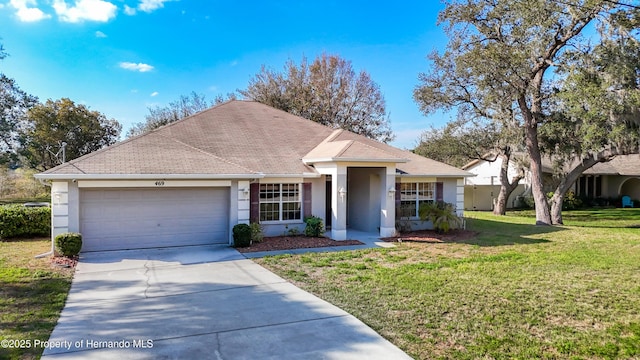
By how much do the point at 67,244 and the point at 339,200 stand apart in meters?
7.96

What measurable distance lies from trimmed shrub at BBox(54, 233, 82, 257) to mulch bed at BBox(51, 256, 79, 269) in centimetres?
14

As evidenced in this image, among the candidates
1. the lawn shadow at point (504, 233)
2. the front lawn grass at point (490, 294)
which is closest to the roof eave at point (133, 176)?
the front lawn grass at point (490, 294)

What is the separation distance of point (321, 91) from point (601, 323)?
96.5 feet

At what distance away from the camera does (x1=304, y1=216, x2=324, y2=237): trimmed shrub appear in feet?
45.4

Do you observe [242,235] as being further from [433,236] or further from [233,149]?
[433,236]

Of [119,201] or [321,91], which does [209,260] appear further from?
[321,91]

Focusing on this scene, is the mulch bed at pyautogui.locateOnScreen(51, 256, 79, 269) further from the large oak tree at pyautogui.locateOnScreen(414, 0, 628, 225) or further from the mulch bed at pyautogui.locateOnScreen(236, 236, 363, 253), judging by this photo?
the large oak tree at pyautogui.locateOnScreen(414, 0, 628, 225)

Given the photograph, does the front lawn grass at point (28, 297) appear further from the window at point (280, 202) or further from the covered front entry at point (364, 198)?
the covered front entry at point (364, 198)

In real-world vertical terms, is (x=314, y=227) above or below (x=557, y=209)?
below

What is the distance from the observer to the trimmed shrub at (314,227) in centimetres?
1383

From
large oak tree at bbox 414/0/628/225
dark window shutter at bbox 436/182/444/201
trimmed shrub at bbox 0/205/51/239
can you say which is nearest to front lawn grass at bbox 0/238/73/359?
trimmed shrub at bbox 0/205/51/239

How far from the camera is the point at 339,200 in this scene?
13453mm

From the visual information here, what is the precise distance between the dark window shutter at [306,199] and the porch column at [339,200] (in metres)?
1.21

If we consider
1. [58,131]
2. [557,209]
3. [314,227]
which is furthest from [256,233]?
[58,131]
